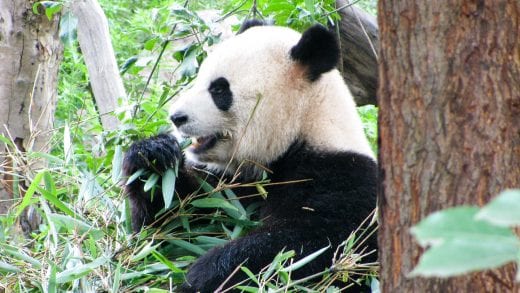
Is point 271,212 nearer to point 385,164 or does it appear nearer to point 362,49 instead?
point 385,164

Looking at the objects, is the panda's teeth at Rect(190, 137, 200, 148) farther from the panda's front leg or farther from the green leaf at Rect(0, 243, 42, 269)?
the green leaf at Rect(0, 243, 42, 269)

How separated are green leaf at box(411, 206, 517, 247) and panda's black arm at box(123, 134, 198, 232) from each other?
2.56m

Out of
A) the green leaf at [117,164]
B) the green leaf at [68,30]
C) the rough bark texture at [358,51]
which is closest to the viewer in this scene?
the green leaf at [117,164]

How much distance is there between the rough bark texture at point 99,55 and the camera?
503cm

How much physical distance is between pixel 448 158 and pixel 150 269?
73.7 inches

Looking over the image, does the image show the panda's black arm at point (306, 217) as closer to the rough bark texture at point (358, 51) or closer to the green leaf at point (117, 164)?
the green leaf at point (117, 164)

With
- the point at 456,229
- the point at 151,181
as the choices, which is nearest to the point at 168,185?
the point at 151,181

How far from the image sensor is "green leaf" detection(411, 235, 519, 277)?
2.22ft

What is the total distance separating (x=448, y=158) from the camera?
1385mm

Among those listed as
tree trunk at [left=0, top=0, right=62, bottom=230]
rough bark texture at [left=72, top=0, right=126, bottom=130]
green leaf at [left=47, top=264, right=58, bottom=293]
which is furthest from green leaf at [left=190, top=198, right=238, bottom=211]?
rough bark texture at [left=72, top=0, right=126, bottom=130]

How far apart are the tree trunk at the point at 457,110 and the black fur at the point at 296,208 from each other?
1588 mm

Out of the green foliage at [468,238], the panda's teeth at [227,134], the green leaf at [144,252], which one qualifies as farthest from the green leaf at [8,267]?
the green foliage at [468,238]

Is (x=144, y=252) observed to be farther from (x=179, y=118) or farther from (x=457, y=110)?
(x=457, y=110)

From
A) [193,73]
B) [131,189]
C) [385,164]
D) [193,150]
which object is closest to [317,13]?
[193,73]
